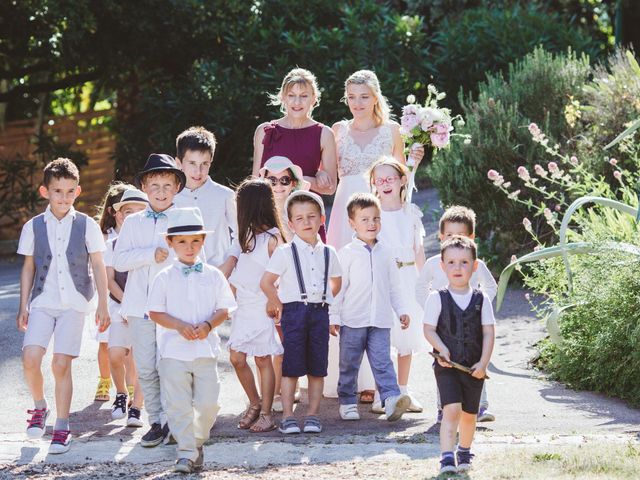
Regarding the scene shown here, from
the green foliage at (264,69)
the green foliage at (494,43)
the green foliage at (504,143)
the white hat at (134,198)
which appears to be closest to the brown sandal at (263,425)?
the white hat at (134,198)

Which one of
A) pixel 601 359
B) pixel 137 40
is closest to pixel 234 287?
pixel 601 359

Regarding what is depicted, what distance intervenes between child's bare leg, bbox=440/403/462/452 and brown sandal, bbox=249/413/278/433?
1423 mm

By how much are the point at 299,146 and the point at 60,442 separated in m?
2.63

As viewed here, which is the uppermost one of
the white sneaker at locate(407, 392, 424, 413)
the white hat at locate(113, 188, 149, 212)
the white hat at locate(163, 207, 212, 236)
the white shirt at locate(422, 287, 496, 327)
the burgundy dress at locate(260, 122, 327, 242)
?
the burgundy dress at locate(260, 122, 327, 242)

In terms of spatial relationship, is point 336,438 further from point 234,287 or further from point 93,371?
point 93,371

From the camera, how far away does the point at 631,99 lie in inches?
439

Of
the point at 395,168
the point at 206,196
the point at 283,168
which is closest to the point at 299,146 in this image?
the point at 283,168

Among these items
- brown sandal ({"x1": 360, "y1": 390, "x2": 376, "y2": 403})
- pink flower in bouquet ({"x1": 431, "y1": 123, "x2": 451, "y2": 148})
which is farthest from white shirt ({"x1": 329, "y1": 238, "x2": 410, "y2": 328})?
pink flower in bouquet ({"x1": 431, "y1": 123, "x2": 451, "y2": 148})

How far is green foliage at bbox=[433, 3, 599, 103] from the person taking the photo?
15711mm

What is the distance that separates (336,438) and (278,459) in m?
0.58

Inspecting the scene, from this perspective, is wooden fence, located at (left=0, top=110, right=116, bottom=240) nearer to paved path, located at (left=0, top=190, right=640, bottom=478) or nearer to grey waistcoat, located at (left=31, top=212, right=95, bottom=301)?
paved path, located at (left=0, top=190, right=640, bottom=478)

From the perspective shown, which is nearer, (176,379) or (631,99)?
(176,379)

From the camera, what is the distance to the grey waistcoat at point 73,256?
6469mm

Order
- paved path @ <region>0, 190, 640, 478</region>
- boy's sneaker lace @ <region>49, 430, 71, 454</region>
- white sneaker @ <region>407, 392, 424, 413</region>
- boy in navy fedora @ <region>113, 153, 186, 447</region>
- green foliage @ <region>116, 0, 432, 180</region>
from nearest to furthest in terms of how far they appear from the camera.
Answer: paved path @ <region>0, 190, 640, 478</region>
boy's sneaker lace @ <region>49, 430, 71, 454</region>
boy in navy fedora @ <region>113, 153, 186, 447</region>
white sneaker @ <region>407, 392, 424, 413</region>
green foliage @ <region>116, 0, 432, 180</region>
